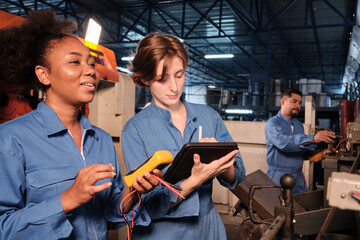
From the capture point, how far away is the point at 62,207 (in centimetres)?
85

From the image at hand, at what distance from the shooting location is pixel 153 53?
1233 mm

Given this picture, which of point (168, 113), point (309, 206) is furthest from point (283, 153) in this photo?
point (168, 113)

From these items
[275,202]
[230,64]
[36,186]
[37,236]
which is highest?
[230,64]

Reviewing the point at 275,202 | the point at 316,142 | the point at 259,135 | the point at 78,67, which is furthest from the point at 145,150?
the point at 259,135

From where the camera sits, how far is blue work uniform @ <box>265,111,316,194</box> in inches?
121

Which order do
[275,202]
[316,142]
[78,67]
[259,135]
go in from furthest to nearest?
Result: 1. [259,135]
2. [316,142]
3. [275,202]
4. [78,67]

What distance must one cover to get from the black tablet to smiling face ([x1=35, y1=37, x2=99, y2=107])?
40 cm

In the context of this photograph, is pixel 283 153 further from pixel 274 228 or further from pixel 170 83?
pixel 274 228

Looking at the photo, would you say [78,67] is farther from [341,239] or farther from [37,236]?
[341,239]

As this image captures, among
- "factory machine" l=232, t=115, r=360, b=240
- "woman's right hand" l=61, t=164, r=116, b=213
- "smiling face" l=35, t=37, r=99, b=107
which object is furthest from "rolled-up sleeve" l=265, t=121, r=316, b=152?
"woman's right hand" l=61, t=164, r=116, b=213

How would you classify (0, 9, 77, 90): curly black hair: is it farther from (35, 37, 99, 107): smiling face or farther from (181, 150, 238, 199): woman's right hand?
(181, 150, 238, 199): woman's right hand

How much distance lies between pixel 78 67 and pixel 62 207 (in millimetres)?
496

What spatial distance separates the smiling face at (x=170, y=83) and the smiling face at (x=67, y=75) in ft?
0.95

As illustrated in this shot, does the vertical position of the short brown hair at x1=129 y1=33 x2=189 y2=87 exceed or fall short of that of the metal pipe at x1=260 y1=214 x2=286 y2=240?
it exceeds it
